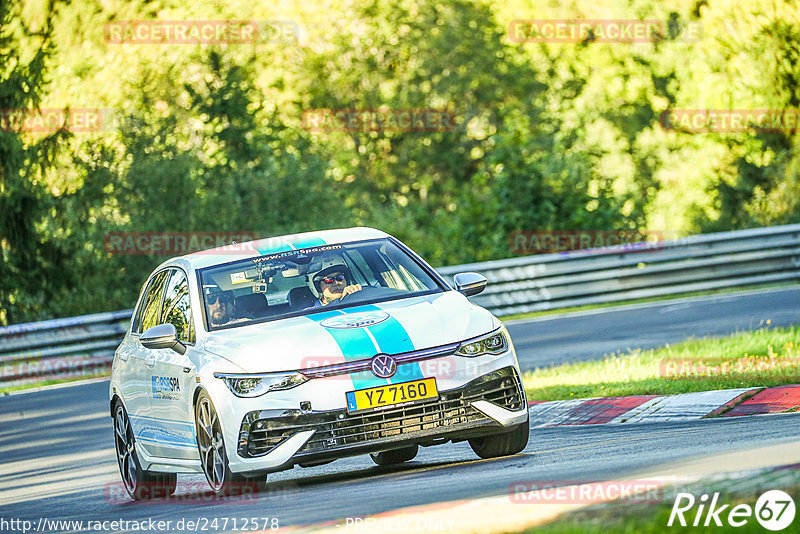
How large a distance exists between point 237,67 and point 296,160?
3.23 m

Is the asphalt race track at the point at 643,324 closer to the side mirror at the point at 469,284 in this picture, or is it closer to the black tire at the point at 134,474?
the side mirror at the point at 469,284

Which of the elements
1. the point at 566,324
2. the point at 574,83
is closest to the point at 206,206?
the point at 566,324

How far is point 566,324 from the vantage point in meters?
19.5

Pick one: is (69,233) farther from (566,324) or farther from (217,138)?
(566,324)

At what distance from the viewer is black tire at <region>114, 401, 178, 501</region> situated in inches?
383

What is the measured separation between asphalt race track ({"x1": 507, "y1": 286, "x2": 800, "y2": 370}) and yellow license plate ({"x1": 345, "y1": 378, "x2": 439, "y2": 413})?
7.07 meters

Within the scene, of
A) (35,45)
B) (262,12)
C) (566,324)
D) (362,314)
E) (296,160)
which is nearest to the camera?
(362,314)

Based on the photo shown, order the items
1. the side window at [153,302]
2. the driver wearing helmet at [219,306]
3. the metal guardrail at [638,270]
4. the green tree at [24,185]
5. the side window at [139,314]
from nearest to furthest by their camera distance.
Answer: the driver wearing helmet at [219,306] < the side window at [153,302] < the side window at [139,314] < the metal guardrail at [638,270] < the green tree at [24,185]

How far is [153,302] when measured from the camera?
10.1 meters

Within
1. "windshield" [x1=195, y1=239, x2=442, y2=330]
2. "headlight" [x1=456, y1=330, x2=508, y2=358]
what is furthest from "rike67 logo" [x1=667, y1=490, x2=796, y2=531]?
"windshield" [x1=195, y1=239, x2=442, y2=330]

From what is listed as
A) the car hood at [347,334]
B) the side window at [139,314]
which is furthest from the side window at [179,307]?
the side window at [139,314]

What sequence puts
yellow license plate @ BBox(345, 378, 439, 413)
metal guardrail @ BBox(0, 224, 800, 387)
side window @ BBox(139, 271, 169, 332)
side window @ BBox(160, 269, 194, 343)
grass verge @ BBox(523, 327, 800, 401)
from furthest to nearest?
metal guardrail @ BBox(0, 224, 800, 387) < grass verge @ BBox(523, 327, 800, 401) < side window @ BBox(139, 271, 169, 332) < side window @ BBox(160, 269, 194, 343) < yellow license plate @ BBox(345, 378, 439, 413)

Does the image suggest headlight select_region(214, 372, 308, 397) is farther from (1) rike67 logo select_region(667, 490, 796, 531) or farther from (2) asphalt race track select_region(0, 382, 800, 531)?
(1) rike67 logo select_region(667, 490, 796, 531)

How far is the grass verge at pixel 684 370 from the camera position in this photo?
10992 millimetres
